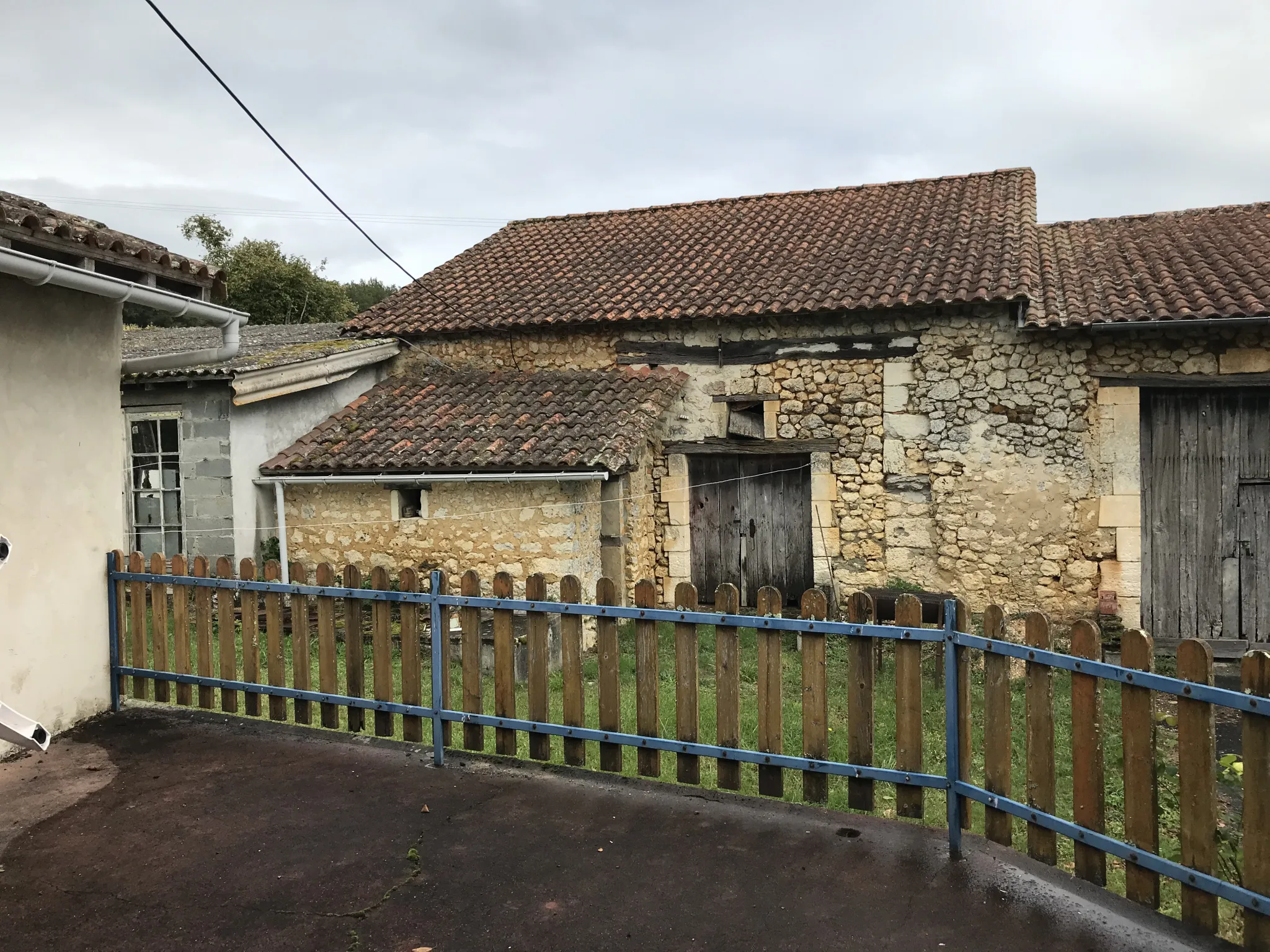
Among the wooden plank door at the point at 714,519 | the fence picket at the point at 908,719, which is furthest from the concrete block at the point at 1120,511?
the fence picket at the point at 908,719

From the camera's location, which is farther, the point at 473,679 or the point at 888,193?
the point at 888,193

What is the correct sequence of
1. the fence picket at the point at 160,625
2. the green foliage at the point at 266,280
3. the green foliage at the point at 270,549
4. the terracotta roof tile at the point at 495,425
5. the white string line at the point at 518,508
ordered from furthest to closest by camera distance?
the green foliage at the point at 266,280 → the green foliage at the point at 270,549 → the white string line at the point at 518,508 → the terracotta roof tile at the point at 495,425 → the fence picket at the point at 160,625

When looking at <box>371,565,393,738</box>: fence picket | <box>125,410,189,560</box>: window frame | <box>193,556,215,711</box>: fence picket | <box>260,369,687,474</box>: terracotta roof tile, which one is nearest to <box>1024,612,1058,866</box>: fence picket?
<box>371,565,393,738</box>: fence picket

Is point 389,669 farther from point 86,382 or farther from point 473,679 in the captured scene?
point 86,382

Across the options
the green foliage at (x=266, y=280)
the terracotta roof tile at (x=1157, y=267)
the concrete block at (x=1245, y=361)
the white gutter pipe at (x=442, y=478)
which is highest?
the green foliage at (x=266, y=280)

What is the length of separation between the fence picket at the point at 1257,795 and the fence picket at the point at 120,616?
5.32 metres

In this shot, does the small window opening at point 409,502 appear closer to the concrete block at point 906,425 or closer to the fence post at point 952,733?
the concrete block at point 906,425

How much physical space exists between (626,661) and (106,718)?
401cm

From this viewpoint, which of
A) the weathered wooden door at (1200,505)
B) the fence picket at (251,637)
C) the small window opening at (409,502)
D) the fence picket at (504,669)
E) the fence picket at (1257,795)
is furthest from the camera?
the small window opening at (409,502)

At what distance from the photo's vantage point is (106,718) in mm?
5438

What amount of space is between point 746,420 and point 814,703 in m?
6.91

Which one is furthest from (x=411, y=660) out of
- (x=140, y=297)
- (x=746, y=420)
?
(x=746, y=420)

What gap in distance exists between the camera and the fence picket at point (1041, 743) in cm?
338

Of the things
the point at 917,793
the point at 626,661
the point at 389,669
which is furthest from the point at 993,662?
the point at 626,661
